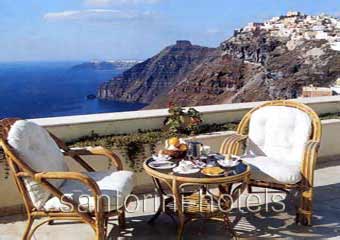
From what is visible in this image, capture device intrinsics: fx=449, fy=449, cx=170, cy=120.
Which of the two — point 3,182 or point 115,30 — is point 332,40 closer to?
point 115,30

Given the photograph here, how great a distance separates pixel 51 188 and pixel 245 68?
41.0 m

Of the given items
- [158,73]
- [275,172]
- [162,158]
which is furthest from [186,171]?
[158,73]

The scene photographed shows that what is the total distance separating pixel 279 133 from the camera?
13.7 feet

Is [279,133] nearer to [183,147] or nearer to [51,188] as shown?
[183,147]

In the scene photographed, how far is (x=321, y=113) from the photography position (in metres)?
6.05

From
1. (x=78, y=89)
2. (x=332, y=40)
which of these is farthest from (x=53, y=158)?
(x=78, y=89)

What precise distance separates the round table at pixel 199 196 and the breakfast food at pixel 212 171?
0.13ft

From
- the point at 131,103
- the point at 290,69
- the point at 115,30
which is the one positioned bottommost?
the point at 131,103

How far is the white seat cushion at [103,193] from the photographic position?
3004 millimetres

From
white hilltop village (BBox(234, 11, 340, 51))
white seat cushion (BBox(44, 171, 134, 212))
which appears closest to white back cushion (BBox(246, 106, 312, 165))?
white seat cushion (BBox(44, 171, 134, 212))

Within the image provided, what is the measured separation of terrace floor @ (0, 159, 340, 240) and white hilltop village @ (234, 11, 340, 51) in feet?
124

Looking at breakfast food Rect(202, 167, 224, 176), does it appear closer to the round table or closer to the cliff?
the round table

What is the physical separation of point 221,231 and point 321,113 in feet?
10.4

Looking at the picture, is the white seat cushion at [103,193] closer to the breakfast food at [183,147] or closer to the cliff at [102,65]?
the breakfast food at [183,147]
